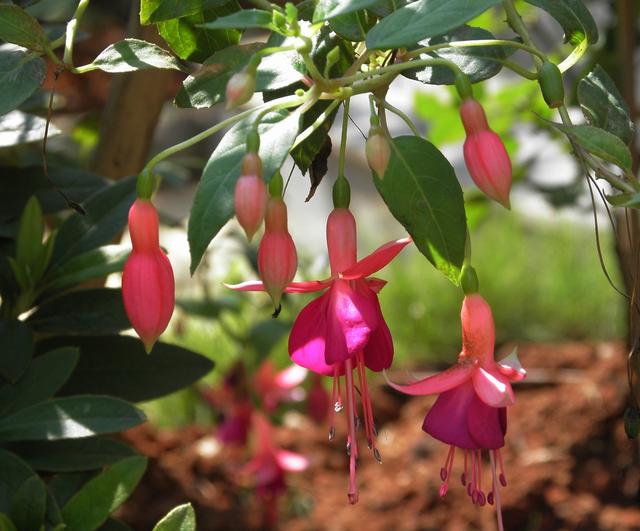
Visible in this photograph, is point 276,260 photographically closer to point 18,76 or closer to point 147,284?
point 147,284

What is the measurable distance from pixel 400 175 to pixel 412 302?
2178 mm

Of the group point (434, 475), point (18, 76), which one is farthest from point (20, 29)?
point (434, 475)

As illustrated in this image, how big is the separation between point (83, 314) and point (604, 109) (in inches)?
17.0

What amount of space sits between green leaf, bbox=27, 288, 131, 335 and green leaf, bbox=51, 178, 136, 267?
1.4 inches

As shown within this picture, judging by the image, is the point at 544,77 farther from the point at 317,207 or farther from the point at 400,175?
the point at 317,207

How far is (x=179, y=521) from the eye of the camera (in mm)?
609

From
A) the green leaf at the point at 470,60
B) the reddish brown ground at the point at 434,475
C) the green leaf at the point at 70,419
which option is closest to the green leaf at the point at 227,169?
the green leaf at the point at 470,60

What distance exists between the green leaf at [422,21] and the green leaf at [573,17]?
0.12 metres

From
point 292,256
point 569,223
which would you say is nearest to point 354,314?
point 292,256

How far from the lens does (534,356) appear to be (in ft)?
6.54


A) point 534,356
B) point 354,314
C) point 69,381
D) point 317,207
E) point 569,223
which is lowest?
point 317,207

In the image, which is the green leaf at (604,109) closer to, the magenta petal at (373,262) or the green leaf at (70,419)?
the magenta petal at (373,262)

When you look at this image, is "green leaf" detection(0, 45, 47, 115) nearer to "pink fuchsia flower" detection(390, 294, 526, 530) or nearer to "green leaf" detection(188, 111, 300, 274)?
"green leaf" detection(188, 111, 300, 274)

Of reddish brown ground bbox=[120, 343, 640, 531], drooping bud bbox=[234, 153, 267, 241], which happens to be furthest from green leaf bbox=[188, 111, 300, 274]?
reddish brown ground bbox=[120, 343, 640, 531]
